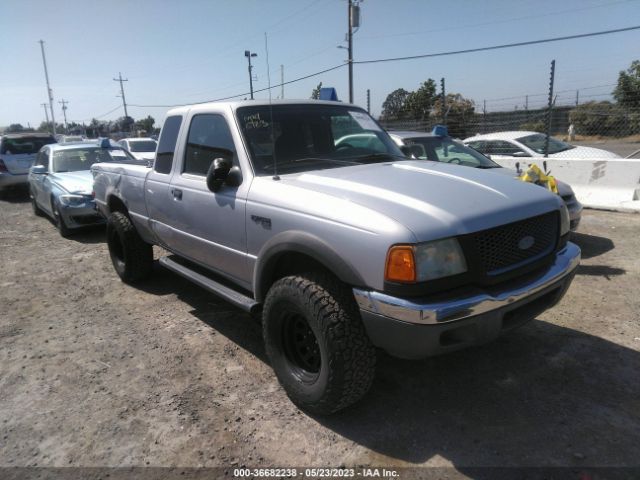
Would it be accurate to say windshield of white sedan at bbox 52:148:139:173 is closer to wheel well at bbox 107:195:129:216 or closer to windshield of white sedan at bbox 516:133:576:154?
wheel well at bbox 107:195:129:216

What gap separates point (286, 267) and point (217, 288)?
781 mm

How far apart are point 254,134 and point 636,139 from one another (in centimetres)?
2580

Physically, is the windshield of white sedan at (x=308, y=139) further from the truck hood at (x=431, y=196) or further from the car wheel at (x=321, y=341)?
the car wheel at (x=321, y=341)

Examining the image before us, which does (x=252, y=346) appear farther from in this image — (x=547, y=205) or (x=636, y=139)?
(x=636, y=139)

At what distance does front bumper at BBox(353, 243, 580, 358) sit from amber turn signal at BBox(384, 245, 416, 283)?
0.11 meters

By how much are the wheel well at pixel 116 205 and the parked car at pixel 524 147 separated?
7195mm

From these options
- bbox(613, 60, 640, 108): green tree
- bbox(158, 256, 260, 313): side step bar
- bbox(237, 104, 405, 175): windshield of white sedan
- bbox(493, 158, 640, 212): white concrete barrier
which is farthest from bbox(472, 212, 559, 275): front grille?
bbox(613, 60, 640, 108): green tree

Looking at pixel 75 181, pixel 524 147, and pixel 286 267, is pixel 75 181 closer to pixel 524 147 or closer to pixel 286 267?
pixel 286 267

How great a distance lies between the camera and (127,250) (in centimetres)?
507

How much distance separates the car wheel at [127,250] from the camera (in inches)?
196

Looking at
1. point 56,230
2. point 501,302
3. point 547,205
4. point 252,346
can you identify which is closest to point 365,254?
point 501,302

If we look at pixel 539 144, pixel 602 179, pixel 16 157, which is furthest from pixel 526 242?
pixel 16 157

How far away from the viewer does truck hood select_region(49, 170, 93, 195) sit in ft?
25.7

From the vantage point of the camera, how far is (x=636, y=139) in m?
22.9
